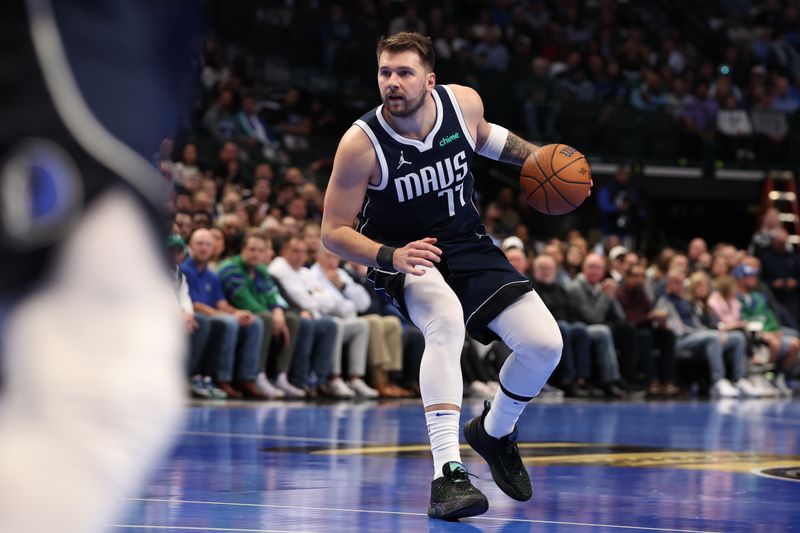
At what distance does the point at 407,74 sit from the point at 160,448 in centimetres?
411

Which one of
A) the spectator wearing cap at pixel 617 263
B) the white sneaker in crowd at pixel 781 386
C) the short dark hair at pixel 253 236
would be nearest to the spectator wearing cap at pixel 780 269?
the white sneaker in crowd at pixel 781 386

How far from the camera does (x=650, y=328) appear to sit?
49.5 feet

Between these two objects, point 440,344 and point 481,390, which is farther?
point 481,390

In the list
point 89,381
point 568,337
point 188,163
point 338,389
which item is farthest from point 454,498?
point 188,163

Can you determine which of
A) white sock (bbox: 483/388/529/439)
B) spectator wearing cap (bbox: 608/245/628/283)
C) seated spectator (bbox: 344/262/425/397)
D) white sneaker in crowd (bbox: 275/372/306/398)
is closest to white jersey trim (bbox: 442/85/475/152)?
white sock (bbox: 483/388/529/439)

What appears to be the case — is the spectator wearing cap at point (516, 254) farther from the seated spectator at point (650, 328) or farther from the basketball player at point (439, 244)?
the basketball player at point (439, 244)

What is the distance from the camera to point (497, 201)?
1817 cm

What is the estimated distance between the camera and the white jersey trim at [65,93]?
1.38 m

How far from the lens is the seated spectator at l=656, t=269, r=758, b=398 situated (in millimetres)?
15125

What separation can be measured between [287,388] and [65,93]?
10.8 meters

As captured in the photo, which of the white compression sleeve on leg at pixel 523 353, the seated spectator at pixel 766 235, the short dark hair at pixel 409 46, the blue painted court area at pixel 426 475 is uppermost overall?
the seated spectator at pixel 766 235

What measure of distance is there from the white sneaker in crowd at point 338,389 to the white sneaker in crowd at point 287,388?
36 centimetres

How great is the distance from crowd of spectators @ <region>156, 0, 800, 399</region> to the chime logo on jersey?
5303 millimetres

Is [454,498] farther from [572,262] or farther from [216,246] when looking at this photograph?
[572,262]
